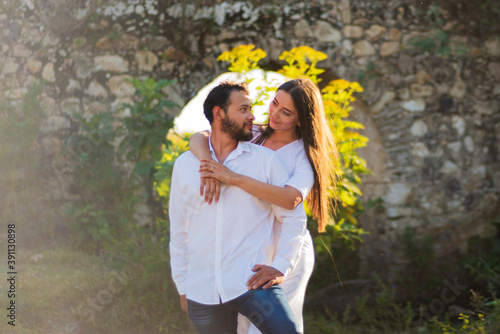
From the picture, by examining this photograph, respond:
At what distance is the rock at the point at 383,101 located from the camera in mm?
5738

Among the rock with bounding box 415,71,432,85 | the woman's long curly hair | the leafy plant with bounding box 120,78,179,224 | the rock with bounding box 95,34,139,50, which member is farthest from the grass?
the rock with bounding box 415,71,432,85

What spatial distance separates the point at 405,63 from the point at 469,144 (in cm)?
116

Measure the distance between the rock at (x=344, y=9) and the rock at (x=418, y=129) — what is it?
1331 mm

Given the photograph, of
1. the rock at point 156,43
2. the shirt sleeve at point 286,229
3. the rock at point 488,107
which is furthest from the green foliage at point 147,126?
the rock at point 488,107

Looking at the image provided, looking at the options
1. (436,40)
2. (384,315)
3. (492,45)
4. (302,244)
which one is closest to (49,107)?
(384,315)

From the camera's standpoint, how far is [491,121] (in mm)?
5957

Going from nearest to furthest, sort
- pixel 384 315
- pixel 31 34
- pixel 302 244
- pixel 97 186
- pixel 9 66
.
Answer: pixel 302 244 < pixel 384 315 < pixel 97 186 < pixel 31 34 < pixel 9 66

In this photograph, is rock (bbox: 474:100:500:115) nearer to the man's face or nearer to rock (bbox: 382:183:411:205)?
rock (bbox: 382:183:411:205)

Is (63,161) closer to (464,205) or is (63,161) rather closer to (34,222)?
(34,222)

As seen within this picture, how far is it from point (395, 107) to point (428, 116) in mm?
385

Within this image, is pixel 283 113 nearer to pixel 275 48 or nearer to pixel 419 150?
pixel 275 48

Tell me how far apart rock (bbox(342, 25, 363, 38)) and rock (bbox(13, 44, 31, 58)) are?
3.63 metres

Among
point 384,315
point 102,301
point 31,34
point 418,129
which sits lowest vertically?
point 384,315

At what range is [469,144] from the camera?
5.89 m
